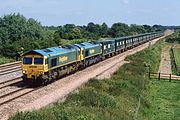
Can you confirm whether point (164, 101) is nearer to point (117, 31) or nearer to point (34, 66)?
point (34, 66)

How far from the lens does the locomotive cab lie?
106 feet

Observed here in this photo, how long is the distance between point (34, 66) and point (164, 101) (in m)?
11.1

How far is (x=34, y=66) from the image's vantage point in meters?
32.4

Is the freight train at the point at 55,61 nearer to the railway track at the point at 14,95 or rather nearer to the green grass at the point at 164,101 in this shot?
the railway track at the point at 14,95

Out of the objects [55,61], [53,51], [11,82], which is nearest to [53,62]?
[55,61]

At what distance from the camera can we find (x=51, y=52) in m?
34.8

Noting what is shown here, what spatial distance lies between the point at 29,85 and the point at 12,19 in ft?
130

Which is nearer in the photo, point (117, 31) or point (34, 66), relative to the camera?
point (34, 66)

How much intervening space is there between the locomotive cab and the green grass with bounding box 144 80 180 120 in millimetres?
9175

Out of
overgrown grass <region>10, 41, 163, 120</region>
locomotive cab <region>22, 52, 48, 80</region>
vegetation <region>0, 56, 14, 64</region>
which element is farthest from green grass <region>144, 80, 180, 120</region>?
vegetation <region>0, 56, 14, 64</region>

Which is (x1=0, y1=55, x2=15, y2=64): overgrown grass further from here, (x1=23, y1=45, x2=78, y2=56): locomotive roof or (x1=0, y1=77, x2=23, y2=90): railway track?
(x1=0, y1=77, x2=23, y2=90): railway track

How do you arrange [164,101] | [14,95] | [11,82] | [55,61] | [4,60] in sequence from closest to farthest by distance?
1. [14,95]
2. [164,101]
3. [11,82]
4. [55,61]
5. [4,60]

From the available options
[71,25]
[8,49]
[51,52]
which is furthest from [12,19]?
[71,25]

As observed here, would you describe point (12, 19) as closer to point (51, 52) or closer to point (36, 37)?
point (36, 37)
